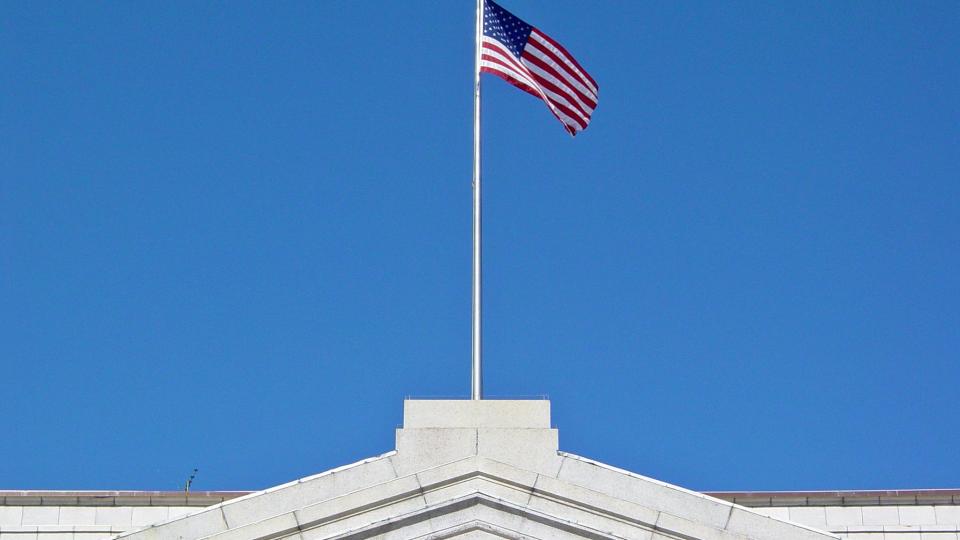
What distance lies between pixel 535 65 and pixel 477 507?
9.29 meters

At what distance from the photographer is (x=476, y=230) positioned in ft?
105

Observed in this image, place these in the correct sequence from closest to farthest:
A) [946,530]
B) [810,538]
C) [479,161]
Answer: [810,538]
[946,530]
[479,161]

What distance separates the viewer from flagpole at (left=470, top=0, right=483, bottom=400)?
30.3m

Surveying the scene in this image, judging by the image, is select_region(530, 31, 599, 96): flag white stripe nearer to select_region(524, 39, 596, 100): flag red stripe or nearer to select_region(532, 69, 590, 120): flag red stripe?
select_region(524, 39, 596, 100): flag red stripe

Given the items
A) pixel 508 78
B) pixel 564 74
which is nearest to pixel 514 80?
pixel 508 78

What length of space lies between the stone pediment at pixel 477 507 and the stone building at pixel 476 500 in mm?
14

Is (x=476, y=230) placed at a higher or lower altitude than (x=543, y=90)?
lower

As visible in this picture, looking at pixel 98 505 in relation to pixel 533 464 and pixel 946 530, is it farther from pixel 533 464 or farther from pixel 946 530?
pixel 946 530

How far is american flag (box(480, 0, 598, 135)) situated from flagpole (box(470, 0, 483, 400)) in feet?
0.49

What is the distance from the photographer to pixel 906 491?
3028 centimetres

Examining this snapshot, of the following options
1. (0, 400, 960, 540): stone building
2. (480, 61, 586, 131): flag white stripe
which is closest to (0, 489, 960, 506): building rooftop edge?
(0, 400, 960, 540): stone building

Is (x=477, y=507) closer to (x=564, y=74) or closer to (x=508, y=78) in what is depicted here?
(x=508, y=78)

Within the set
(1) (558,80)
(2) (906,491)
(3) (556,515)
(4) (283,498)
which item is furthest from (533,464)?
(1) (558,80)

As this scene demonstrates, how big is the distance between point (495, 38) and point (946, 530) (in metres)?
11.4
